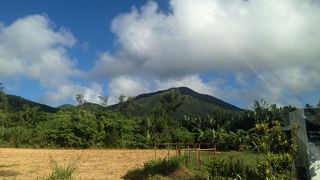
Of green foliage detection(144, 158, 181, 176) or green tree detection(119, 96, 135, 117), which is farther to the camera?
green tree detection(119, 96, 135, 117)

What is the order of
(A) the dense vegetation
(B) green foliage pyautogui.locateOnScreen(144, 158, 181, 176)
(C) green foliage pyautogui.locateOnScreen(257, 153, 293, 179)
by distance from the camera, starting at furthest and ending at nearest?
(A) the dense vegetation → (B) green foliage pyautogui.locateOnScreen(144, 158, 181, 176) → (C) green foliage pyautogui.locateOnScreen(257, 153, 293, 179)

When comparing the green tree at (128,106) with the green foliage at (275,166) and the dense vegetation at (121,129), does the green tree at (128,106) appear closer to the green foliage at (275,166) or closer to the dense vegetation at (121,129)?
the dense vegetation at (121,129)

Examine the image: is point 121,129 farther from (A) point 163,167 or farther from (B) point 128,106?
(B) point 128,106

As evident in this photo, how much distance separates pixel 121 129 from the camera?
1871 inches

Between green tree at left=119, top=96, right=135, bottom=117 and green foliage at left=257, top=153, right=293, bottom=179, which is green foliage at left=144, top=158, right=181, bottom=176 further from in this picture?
green tree at left=119, top=96, right=135, bottom=117

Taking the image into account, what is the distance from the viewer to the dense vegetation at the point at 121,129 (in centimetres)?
4497

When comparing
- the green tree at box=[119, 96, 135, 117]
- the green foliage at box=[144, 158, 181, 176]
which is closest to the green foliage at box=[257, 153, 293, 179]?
the green foliage at box=[144, 158, 181, 176]

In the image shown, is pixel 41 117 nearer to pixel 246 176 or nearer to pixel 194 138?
pixel 194 138

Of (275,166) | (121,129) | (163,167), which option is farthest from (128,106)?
(275,166)

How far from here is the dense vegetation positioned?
4497 centimetres

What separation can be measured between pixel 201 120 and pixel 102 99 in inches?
1222

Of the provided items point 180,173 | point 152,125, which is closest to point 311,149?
point 180,173

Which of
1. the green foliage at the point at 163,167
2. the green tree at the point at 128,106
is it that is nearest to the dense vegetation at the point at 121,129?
the green foliage at the point at 163,167

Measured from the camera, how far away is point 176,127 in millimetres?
51500
